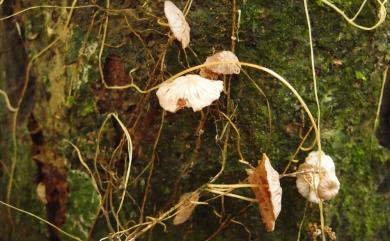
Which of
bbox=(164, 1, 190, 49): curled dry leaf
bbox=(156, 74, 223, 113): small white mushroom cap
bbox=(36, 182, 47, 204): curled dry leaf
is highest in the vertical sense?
bbox=(164, 1, 190, 49): curled dry leaf

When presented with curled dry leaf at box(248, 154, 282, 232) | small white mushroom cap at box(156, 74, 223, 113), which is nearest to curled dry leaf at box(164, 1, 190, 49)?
small white mushroom cap at box(156, 74, 223, 113)

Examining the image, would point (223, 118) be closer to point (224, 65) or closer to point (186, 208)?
point (224, 65)

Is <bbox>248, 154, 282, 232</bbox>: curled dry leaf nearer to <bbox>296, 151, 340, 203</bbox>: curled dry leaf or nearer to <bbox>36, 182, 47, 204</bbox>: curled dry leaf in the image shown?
<bbox>296, 151, 340, 203</bbox>: curled dry leaf

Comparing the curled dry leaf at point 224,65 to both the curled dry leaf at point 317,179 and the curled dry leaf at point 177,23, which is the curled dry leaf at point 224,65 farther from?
the curled dry leaf at point 317,179

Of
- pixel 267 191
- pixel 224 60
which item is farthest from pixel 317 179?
pixel 224 60

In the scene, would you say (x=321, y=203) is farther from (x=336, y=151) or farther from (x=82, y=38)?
(x=82, y=38)

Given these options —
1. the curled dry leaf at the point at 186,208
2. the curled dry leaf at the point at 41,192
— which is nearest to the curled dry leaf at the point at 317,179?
the curled dry leaf at the point at 186,208
